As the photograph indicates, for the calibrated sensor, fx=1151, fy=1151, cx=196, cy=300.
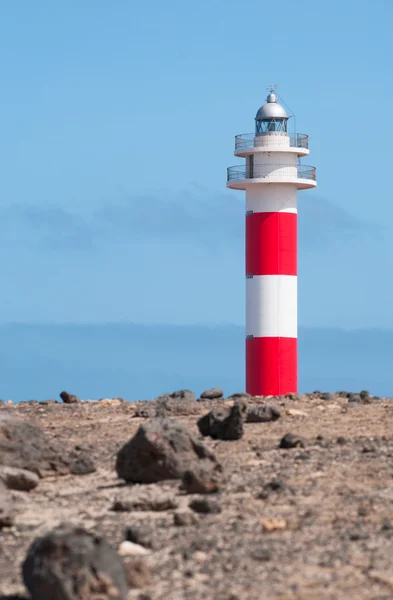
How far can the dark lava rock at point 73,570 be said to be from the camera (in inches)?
259

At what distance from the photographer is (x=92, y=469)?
12.4m

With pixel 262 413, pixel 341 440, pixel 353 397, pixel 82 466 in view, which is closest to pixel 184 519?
pixel 82 466

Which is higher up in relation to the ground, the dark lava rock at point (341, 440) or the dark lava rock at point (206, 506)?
the dark lava rock at point (341, 440)

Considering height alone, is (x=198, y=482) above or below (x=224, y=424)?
below

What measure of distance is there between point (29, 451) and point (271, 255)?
1371 centimetres

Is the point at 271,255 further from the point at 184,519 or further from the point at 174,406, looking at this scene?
the point at 184,519

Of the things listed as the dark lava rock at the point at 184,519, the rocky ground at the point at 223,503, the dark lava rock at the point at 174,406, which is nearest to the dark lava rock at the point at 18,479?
the rocky ground at the point at 223,503

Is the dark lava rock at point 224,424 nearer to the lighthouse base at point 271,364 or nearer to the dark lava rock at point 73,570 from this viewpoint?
the dark lava rock at point 73,570

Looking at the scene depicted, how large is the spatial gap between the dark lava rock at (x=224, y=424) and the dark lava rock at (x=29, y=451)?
2.43 meters

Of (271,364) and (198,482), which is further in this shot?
(271,364)

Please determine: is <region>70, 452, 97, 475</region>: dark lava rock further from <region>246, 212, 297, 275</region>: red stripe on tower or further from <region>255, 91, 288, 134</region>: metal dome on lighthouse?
<region>255, 91, 288, 134</region>: metal dome on lighthouse

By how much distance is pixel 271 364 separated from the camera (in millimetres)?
25578

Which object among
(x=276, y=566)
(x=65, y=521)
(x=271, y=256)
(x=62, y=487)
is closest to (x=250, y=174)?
(x=271, y=256)

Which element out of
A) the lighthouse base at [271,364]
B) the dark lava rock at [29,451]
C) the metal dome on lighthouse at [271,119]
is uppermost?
the metal dome on lighthouse at [271,119]
